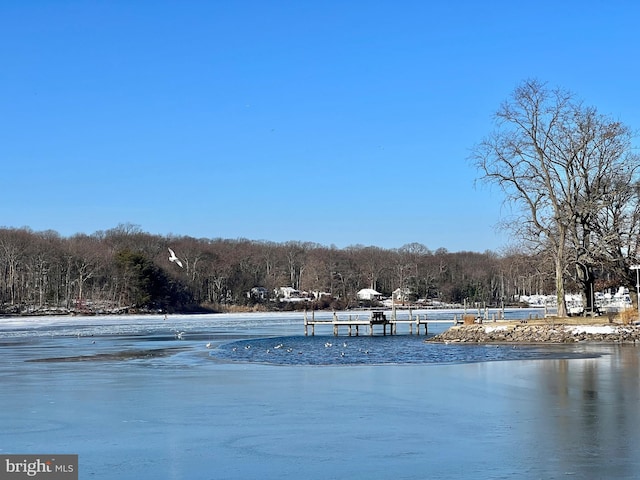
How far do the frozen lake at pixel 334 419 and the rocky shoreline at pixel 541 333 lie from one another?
1169 centimetres

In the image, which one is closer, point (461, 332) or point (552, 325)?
point (552, 325)

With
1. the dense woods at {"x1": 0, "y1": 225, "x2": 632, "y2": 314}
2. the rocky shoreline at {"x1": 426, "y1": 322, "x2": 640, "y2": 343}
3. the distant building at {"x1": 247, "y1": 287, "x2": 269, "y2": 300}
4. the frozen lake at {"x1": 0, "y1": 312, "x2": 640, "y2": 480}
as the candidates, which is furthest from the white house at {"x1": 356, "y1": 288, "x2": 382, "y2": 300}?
the frozen lake at {"x1": 0, "y1": 312, "x2": 640, "y2": 480}

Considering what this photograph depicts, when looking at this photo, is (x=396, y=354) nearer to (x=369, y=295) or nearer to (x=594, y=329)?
(x=594, y=329)

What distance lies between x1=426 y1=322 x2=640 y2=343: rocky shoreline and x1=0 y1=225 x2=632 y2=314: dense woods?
584 inches

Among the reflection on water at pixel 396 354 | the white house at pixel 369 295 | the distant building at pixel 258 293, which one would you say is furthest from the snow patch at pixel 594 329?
the white house at pixel 369 295

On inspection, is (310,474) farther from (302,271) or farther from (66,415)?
(302,271)

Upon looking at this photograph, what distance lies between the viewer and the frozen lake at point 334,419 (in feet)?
32.9

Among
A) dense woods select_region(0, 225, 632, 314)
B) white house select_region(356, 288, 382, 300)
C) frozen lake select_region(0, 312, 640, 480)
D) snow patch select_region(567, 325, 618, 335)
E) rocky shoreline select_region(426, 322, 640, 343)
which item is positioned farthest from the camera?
white house select_region(356, 288, 382, 300)

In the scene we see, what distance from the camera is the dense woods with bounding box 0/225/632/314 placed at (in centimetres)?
10725

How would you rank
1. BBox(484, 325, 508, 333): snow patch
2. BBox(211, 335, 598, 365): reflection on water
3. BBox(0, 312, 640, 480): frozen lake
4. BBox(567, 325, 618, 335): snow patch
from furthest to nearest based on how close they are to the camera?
BBox(484, 325, 508, 333): snow patch → BBox(567, 325, 618, 335): snow patch → BBox(211, 335, 598, 365): reflection on water → BBox(0, 312, 640, 480): frozen lake

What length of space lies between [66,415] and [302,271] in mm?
137239

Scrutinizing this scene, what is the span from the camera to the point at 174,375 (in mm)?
23172

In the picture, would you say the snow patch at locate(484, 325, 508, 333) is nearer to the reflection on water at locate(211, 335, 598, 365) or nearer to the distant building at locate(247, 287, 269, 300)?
the reflection on water at locate(211, 335, 598, 365)

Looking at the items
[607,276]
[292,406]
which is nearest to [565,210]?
[607,276]
